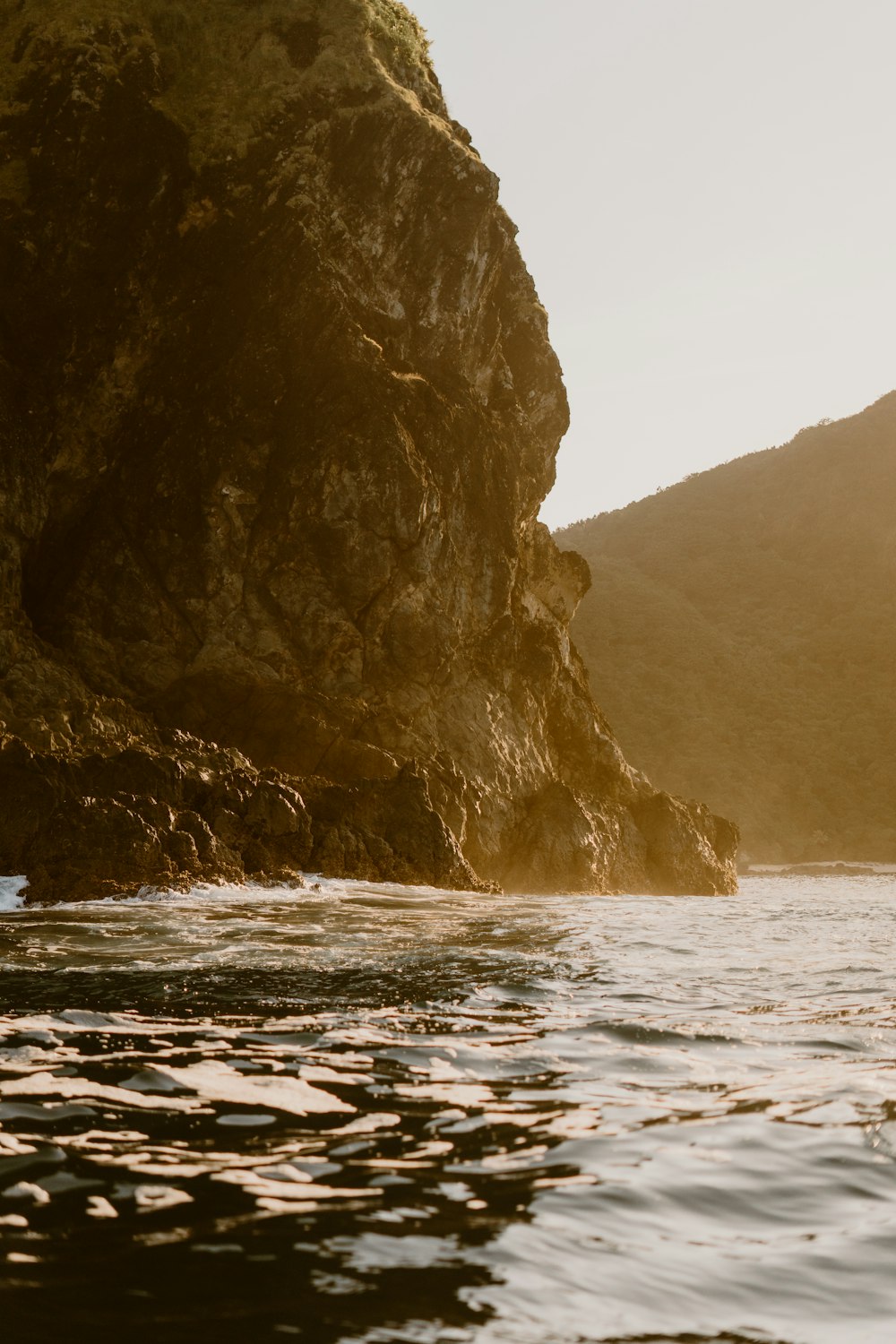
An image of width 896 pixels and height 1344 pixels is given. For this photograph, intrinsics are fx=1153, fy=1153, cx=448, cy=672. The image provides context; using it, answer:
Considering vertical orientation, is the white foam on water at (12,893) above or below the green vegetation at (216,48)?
below

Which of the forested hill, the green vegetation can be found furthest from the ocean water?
the forested hill

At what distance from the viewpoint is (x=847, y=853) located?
274 ft

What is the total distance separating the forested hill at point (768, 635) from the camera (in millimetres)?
90000

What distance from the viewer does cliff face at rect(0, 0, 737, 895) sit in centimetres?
2936

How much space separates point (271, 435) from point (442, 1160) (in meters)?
30.3

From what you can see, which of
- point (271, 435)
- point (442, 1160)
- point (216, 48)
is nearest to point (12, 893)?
point (442, 1160)

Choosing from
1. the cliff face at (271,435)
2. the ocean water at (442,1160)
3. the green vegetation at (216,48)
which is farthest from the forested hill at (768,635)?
the ocean water at (442,1160)

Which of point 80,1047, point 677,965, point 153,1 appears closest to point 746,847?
point 153,1

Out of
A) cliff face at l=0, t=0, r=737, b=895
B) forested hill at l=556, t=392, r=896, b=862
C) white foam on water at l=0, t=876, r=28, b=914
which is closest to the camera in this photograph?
white foam on water at l=0, t=876, r=28, b=914

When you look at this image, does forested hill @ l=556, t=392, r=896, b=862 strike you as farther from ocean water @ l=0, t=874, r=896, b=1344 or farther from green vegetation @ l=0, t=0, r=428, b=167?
Answer: ocean water @ l=0, t=874, r=896, b=1344

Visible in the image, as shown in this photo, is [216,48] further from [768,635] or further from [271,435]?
[768,635]

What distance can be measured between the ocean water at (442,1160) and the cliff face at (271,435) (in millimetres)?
16561

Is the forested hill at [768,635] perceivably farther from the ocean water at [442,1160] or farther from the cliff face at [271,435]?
the ocean water at [442,1160]

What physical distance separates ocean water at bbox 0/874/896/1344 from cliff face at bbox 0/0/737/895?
16.6 m
